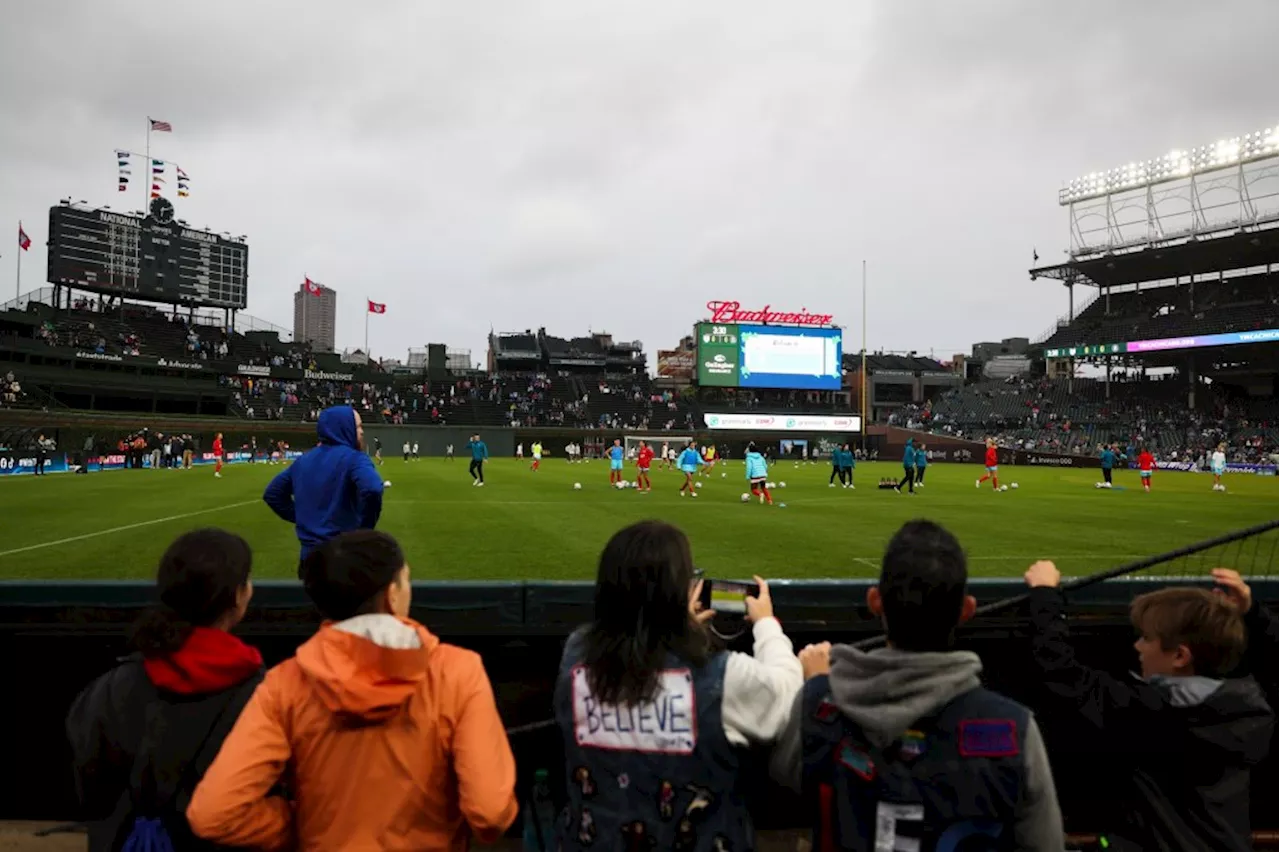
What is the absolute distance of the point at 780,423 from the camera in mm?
69875

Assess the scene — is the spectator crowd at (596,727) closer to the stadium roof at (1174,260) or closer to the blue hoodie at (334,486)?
the blue hoodie at (334,486)

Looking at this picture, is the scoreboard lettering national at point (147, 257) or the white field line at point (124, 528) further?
the scoreboard lettering national at point (147, 257)

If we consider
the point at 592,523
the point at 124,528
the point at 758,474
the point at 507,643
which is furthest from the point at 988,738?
the point at 758,474

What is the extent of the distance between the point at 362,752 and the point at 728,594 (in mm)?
1389

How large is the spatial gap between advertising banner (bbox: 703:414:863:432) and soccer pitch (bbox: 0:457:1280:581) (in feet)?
134

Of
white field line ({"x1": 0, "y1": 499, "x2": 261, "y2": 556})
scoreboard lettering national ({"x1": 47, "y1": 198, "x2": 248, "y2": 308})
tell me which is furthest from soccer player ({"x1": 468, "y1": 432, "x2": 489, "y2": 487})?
scoreboard lettering national ({"x1": 47, "y1": 198, "x2": 248, "y2": 308})

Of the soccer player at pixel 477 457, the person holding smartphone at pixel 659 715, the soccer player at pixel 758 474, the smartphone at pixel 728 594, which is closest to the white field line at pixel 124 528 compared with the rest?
A: the soccer player at pixel 477 457

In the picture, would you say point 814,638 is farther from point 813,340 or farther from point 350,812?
point 813,340

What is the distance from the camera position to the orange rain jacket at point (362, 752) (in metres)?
2.00

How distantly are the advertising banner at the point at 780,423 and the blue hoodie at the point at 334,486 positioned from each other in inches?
2561

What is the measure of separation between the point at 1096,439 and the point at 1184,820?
65.7m

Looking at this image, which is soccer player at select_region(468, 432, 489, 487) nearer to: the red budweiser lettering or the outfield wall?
the outfield wall

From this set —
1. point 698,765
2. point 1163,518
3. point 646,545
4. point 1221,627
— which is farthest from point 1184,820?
point 1163,518

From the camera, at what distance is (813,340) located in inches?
2756
